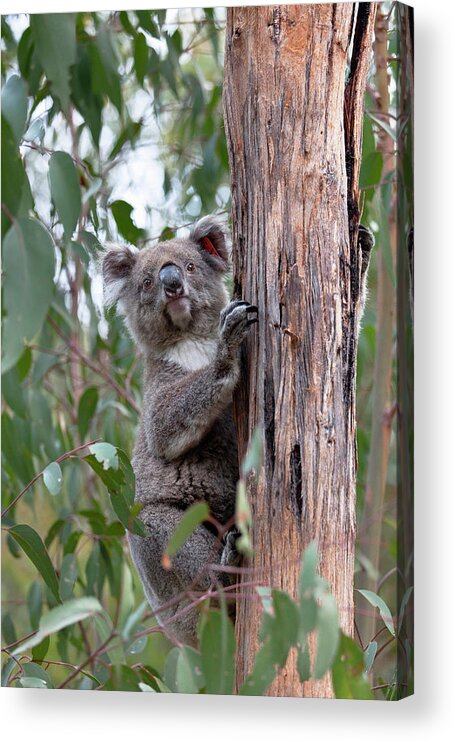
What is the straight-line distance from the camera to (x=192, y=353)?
3.18 meters

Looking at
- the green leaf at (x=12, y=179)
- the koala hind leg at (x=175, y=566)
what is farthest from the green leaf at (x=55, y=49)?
the koala hind leg at (x=175, y=566)

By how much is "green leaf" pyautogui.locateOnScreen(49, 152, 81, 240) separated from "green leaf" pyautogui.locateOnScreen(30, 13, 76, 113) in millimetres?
434

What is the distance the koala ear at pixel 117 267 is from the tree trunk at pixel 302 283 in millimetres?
884

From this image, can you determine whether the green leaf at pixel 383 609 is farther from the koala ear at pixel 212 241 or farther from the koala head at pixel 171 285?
the koala ear at pixel 212 241

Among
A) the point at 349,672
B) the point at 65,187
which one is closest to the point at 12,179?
the point at 65,187

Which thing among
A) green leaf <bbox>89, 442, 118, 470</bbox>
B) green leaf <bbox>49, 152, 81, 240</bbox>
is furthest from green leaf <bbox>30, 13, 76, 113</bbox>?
green leaf <bbox>89, 442, 118, 470</bbox>

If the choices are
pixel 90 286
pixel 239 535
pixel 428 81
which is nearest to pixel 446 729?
A: pixel 239 535

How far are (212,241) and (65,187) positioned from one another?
744 millimetres

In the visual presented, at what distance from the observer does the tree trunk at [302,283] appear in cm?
246

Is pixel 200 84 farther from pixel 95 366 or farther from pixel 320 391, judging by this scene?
pixel 320 391

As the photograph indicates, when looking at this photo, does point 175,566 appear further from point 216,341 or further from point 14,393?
point 14,393

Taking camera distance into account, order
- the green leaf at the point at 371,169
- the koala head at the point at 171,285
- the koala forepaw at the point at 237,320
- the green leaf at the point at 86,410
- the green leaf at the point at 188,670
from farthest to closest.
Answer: the green leaf at the point at 86,410 < the koala head at the point at 171,285 < the green leaf at the point at 371,169 < the koala forepaw at the point at 237,320 < the green leaf at the point at 188,670

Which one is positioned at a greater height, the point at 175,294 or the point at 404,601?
the point at 175,294

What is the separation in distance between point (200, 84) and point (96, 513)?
5.14 feet
